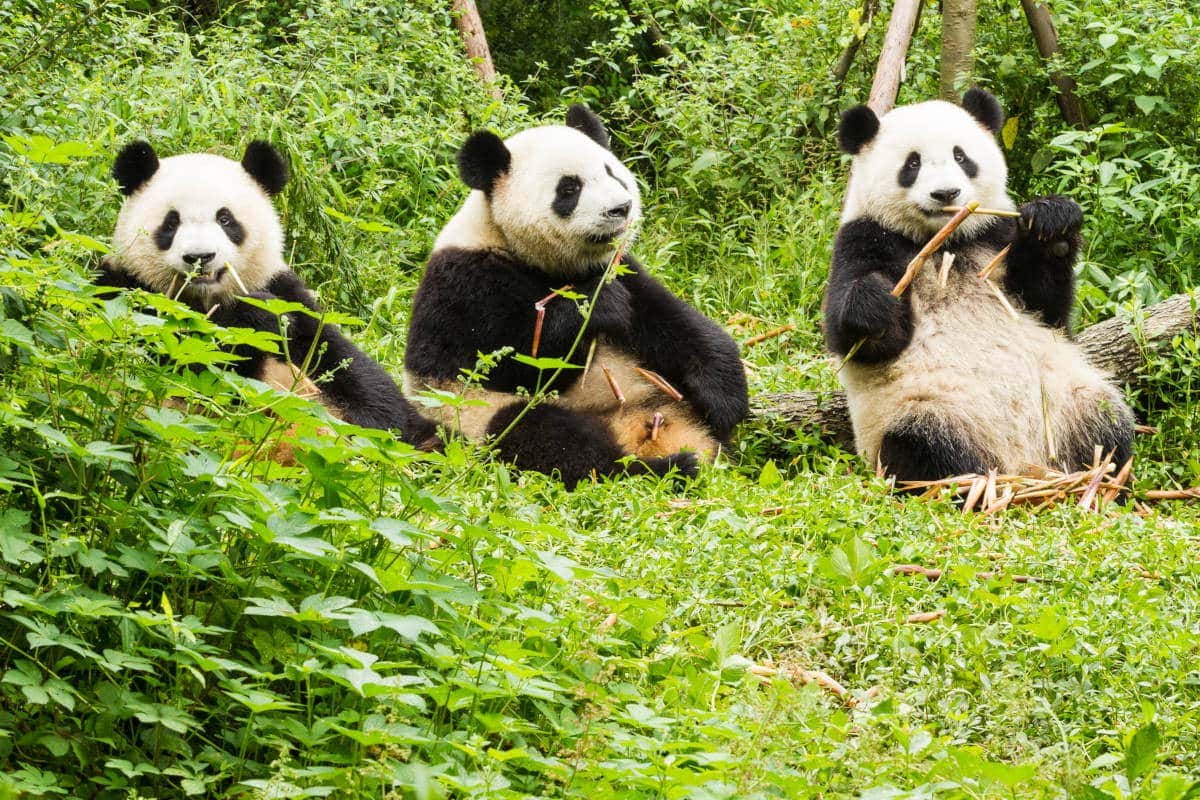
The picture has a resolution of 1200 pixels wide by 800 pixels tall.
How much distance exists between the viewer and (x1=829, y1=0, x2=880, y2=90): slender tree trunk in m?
8.74

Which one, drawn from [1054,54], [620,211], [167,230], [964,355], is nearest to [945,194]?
[964,355]

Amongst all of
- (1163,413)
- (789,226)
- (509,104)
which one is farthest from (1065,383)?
(509,104)

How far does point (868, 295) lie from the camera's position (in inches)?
223

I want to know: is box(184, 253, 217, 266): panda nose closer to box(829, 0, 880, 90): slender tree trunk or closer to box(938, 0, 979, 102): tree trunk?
box(938, 0, 979, 102): tree trunk

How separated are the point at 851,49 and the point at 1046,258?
3.35 metres

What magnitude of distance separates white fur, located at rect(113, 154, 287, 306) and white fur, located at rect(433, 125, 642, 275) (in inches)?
32.5

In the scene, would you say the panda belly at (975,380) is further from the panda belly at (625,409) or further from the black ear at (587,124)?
the black ear at (587,124)

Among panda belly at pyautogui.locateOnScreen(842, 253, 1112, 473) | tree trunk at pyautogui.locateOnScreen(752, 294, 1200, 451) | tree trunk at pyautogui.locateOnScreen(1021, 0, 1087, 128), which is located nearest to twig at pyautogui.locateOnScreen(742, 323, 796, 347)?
tree trunk at pyautogui.locateOnScreen(752, 294, 1200, 451)

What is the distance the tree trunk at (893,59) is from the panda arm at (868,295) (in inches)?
77.2

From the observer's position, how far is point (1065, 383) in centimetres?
589

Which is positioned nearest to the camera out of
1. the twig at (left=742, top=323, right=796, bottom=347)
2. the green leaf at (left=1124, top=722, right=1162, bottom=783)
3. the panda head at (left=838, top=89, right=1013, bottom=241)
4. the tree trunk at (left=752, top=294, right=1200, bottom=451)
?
the green leaf at (left=1124, top=722, right=1162, bottom=783)

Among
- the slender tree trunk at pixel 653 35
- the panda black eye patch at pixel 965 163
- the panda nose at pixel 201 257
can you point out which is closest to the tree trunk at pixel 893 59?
the panda black eye patch at pixel 965 163

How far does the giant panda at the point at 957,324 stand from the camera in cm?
566

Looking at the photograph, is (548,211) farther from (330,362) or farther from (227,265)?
(227,265)
